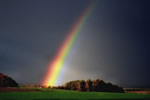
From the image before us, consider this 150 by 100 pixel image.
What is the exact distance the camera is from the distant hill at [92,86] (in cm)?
6170

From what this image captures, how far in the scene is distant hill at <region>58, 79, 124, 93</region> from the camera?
61.7 metres

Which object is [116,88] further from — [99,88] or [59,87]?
[59,87]

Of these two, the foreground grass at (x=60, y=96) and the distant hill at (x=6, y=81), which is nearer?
the foreground grass at (x=60, y=96)

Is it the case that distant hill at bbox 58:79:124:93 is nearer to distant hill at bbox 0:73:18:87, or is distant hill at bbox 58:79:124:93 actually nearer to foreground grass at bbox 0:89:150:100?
distant hill at bbox 0:73:18:87

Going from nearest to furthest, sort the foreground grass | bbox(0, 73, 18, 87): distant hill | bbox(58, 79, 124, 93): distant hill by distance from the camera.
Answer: the foreground grass
bbox(58, 79, 124, 93): distant hill
bbox(0, 73, 18, 87): distant hill

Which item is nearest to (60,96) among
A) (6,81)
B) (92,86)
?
(92,86)

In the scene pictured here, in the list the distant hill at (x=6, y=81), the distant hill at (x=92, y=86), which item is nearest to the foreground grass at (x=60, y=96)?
the distant hill at (x=92, y=86)

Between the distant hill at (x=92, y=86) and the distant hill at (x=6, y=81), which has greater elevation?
the distant hill at (x=6, y=81)

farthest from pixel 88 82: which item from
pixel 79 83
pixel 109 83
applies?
pixel 109 83

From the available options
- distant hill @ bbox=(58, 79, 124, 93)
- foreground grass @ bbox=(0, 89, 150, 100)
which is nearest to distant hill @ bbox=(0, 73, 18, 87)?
distant hill @ bbox=(58, 79, 124, 93)

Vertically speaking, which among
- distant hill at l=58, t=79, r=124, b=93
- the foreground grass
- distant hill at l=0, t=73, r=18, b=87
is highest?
distant hill at l=0, t=73, r=18, b=87

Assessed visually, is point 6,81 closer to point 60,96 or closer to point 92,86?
point 92,86

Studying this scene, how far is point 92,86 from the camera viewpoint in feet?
203

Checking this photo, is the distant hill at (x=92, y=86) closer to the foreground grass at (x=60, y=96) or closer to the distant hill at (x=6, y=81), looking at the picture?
the distant hill at (x=6, y=81)
